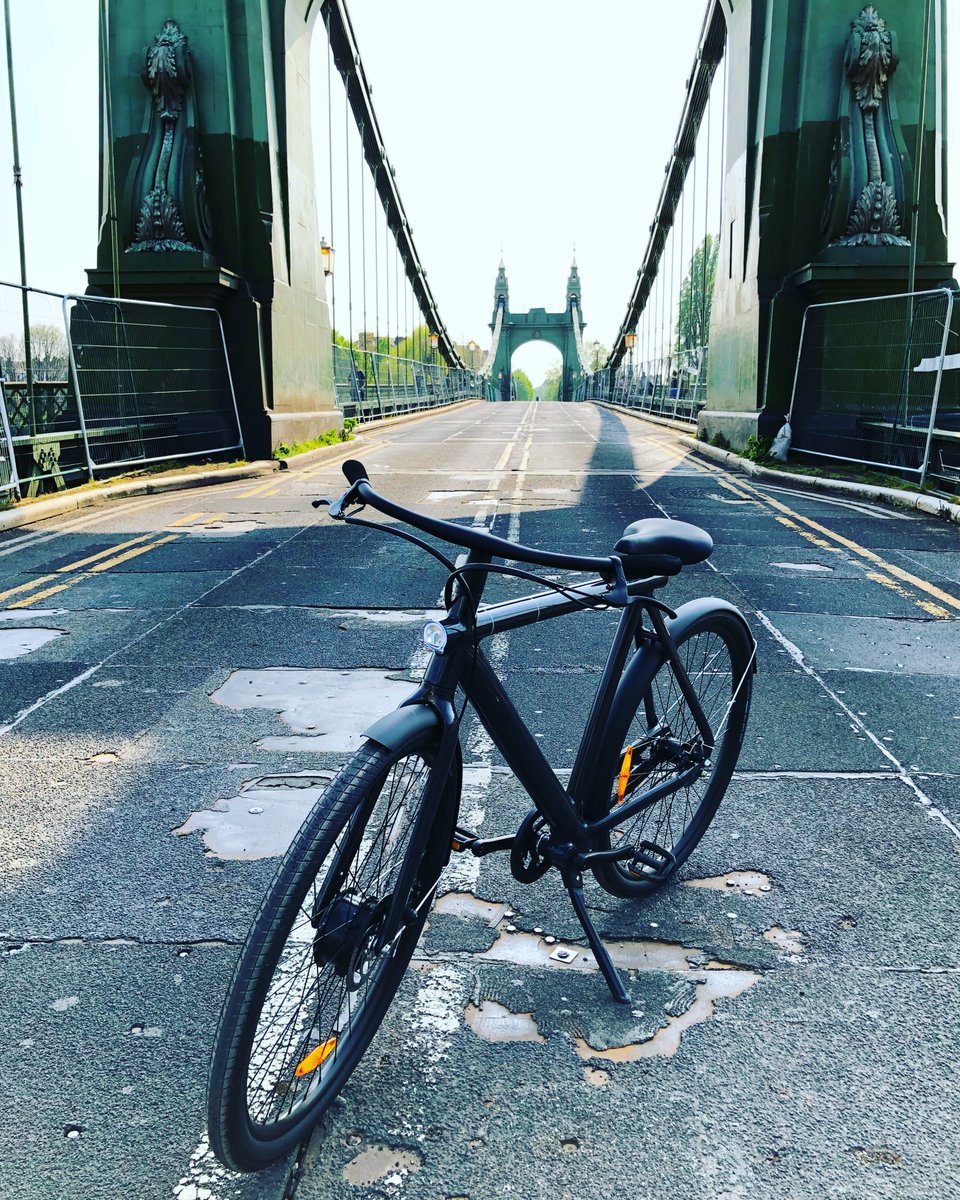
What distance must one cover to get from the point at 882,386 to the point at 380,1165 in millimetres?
12591

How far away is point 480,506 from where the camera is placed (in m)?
10.8

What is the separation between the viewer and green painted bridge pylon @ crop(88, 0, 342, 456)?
15562 millimetres

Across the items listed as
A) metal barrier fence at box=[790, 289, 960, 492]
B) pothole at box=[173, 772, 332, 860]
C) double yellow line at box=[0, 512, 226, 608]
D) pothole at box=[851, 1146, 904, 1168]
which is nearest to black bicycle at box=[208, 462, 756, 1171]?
pothole at box=[851, 1146, 904, 1168]

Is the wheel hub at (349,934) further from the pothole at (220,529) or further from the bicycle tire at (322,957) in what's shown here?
the pothole at (220,529)

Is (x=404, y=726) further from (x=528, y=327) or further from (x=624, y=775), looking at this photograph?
(x=528, y=327)

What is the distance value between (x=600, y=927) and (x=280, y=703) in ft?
7.07

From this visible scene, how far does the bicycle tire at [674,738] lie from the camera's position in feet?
8.75

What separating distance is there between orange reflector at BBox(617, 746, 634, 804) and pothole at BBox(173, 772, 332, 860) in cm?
91

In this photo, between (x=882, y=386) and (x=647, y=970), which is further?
(x=882, y=386)

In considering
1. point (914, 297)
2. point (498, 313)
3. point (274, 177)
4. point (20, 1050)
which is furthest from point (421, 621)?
point (498, 313)

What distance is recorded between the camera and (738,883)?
299 cm

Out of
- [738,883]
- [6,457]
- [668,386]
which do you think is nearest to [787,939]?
[738,883]

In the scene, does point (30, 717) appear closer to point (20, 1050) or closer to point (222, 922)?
point (222, 922)

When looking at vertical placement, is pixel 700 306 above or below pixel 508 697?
above
